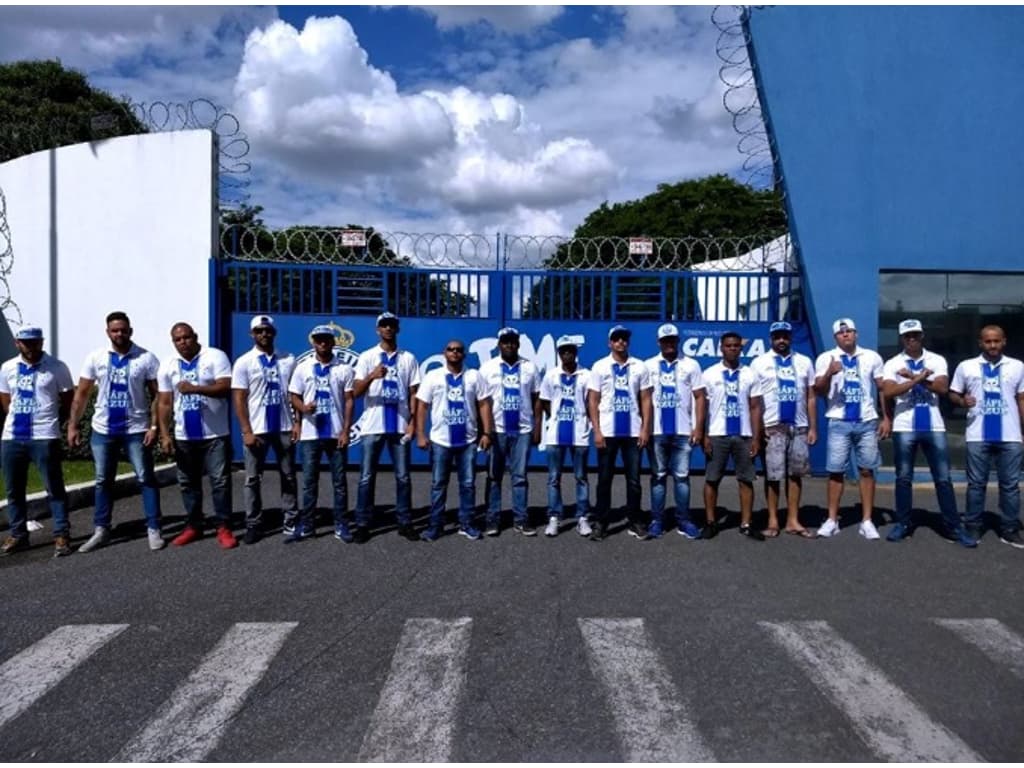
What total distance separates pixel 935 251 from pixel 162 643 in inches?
376

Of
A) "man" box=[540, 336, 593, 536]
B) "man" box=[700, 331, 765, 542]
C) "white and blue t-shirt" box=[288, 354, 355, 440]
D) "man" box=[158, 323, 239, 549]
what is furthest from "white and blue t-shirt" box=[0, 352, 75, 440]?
"man" box=[700, 331, 765, 542]

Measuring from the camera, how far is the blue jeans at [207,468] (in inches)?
258

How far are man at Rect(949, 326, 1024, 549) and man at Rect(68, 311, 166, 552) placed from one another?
6865 mm

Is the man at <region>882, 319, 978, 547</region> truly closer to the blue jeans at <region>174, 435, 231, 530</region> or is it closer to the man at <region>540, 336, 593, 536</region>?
the man at <region>540, 336, 593, 536</region>

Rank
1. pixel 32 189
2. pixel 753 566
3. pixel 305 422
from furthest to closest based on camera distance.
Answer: pixel 32 189
pixel 305 422
pixel 753 566

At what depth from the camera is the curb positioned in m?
7.50

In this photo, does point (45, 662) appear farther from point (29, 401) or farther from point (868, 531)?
point (868, 531)

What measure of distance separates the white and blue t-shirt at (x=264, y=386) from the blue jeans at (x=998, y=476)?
5.86m

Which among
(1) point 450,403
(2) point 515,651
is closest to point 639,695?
(2) point 515,651

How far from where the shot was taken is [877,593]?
5.43 m

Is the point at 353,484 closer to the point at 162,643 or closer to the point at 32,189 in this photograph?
the point at 162,643

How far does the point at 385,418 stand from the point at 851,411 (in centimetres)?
409

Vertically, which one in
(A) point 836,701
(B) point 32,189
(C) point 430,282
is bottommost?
(A) point 836,701

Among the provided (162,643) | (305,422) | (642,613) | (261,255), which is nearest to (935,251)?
(642,613)
